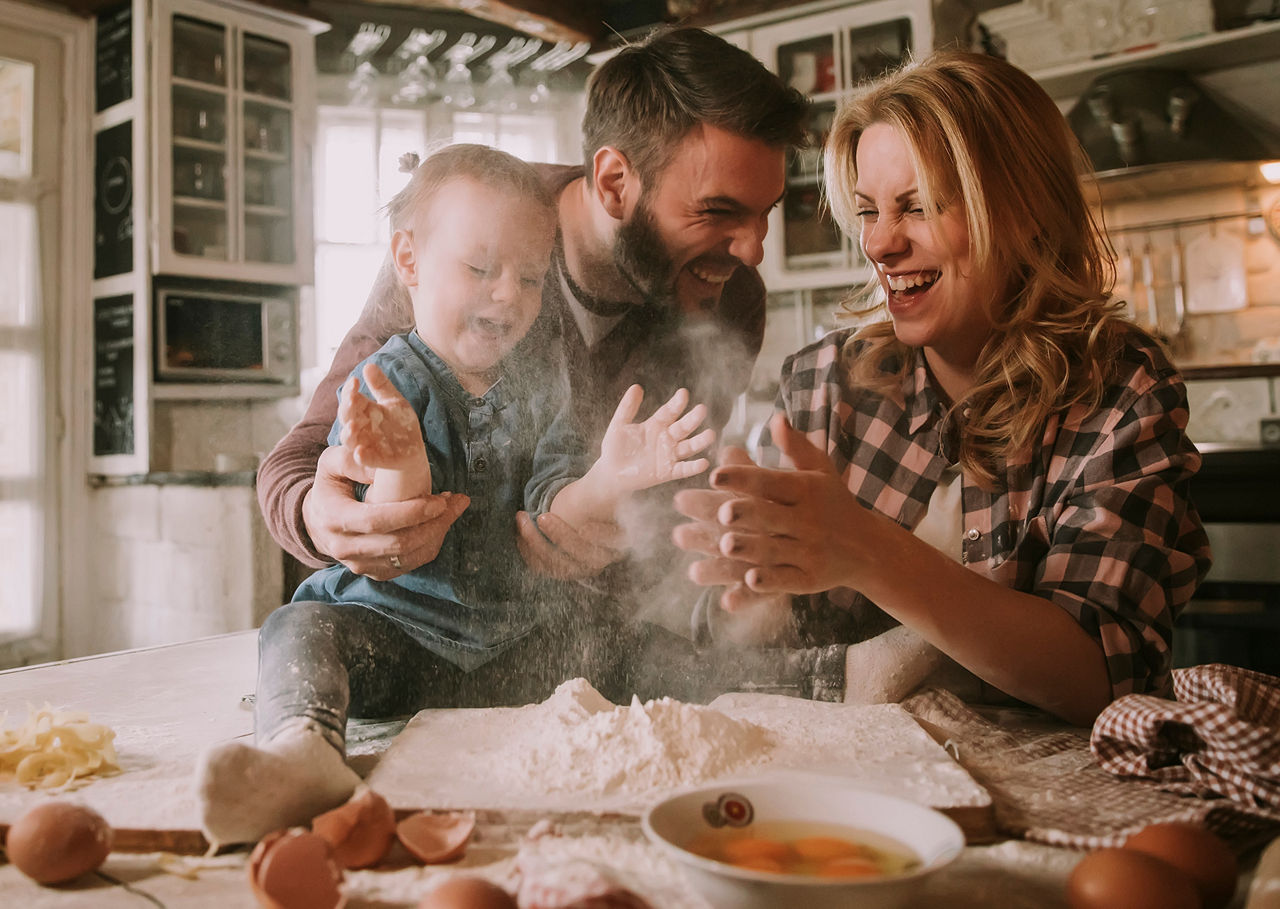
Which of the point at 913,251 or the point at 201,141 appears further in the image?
the point at 913,251

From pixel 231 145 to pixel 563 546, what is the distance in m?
0.50

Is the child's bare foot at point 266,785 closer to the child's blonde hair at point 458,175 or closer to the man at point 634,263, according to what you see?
the man at point 634,263

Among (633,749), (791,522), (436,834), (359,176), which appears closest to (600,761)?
(633,749)

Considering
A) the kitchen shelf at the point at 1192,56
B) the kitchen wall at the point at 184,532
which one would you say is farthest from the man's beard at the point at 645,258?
the kitchen shelf at the point at 1192,56

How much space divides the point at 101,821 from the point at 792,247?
34.3 inches

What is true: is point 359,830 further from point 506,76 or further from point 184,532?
point 506,76

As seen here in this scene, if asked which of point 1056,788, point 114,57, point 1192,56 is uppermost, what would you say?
point 1192,56

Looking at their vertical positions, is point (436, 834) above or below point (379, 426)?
below

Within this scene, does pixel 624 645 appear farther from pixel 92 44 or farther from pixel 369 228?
pixel 92 44

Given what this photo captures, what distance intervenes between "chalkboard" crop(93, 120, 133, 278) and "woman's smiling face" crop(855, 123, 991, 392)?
75cm

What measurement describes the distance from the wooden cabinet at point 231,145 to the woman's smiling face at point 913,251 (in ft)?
1.96

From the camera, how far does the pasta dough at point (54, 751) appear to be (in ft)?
2.53

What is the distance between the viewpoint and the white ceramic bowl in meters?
0.50

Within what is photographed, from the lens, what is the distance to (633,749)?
0.75m
